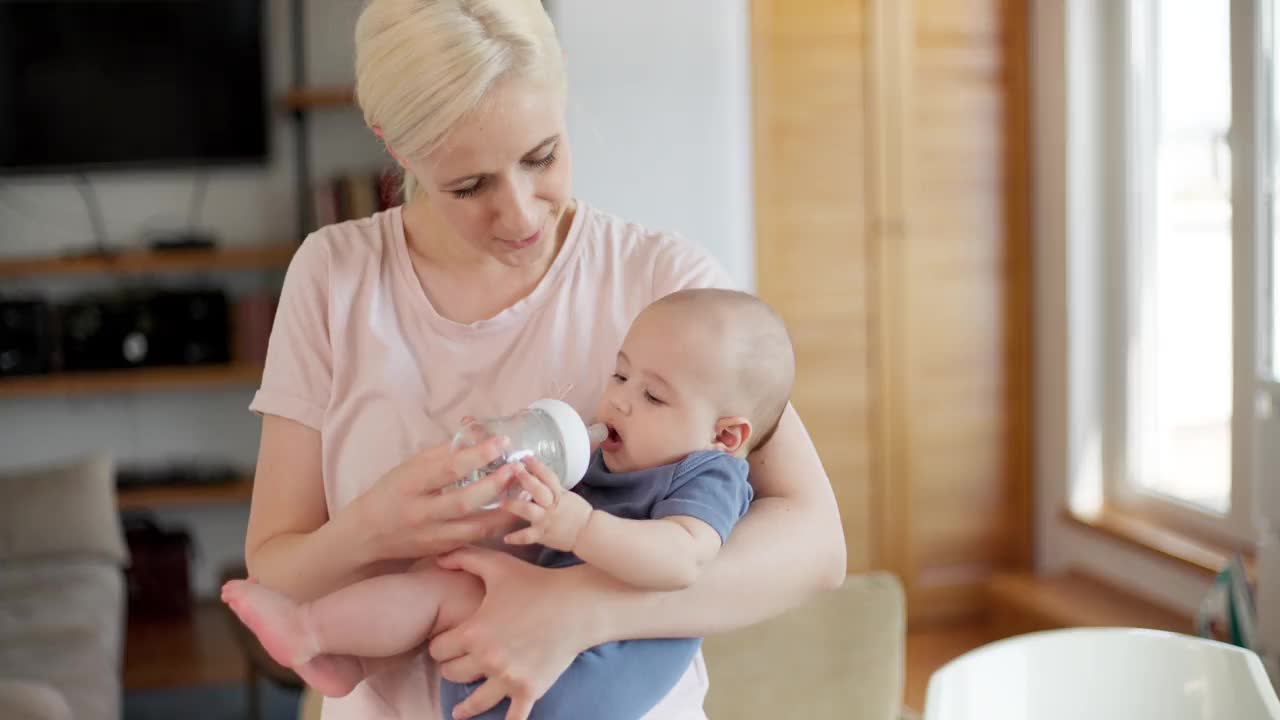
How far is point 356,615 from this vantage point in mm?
1111

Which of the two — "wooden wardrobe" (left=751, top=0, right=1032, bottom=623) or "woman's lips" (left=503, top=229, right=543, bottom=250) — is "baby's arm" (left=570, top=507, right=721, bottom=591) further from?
"wooden wardrobe" (left=751, top=0, right=1032, bottom=623)

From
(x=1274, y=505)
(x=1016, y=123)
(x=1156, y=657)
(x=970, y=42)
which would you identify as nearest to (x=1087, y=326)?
(x=1016, y=123)

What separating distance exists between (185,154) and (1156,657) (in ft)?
12.9

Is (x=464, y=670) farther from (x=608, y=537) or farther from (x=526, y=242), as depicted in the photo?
(x=526, y=242)

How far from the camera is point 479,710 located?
1069 mm

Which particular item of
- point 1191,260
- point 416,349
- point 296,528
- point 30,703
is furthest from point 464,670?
Answer: point 1191,260

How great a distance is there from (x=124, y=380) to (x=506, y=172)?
12.0 feet

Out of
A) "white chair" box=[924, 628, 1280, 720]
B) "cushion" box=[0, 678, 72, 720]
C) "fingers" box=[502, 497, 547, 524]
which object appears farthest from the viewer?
"cushion" box=[0, 678, 72, 720]

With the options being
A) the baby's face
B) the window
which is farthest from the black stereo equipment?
the baby's face

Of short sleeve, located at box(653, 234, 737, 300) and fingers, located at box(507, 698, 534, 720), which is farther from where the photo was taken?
short sleeve, located at box(653, 234, 737, 300)

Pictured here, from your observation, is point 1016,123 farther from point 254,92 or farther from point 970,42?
point 254,92

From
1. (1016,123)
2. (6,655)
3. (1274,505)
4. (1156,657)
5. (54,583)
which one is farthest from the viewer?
(1016,123)

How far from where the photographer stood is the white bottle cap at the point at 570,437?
111cm

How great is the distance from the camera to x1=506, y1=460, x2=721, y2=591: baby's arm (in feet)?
3.34
